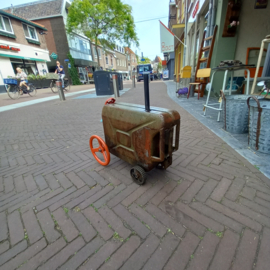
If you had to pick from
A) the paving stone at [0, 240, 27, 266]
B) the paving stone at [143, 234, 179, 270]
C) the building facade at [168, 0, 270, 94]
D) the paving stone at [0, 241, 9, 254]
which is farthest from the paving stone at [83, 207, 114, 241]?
the building facade at [168, 0, 270, 94]

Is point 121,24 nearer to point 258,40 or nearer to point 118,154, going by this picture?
point 258,40

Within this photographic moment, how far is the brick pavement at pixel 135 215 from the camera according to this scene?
3.66 feet

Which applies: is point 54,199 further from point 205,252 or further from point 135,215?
point 205,252

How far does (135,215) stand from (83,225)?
486 millimetres

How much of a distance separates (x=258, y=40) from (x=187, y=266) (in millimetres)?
6923

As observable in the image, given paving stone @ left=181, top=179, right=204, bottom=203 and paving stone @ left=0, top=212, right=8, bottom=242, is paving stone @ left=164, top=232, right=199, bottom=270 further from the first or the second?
paving stone @ left=0, top=212, right=8, bottom=242

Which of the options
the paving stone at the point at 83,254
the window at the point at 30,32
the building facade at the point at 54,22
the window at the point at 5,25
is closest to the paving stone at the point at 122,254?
the paving stone at the point at 83,254

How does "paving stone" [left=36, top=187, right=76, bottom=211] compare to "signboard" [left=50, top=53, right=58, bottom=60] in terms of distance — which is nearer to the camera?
"paving stone" [left=36, top=187, right=76, bottom=211]

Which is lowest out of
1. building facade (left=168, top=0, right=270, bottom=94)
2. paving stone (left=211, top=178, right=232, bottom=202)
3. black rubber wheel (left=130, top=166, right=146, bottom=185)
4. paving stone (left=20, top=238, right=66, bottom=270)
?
paving stone (left=20, top=238, right=66, bottom=270)

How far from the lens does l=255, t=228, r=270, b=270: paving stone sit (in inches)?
40.2

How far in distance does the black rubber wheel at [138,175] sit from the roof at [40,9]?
28015 mm

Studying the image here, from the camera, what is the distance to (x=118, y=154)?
6.69ft

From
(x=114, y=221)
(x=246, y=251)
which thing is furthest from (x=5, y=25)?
(x=246, y=251)

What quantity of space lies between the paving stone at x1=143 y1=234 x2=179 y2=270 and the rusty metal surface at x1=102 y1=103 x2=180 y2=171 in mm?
681
